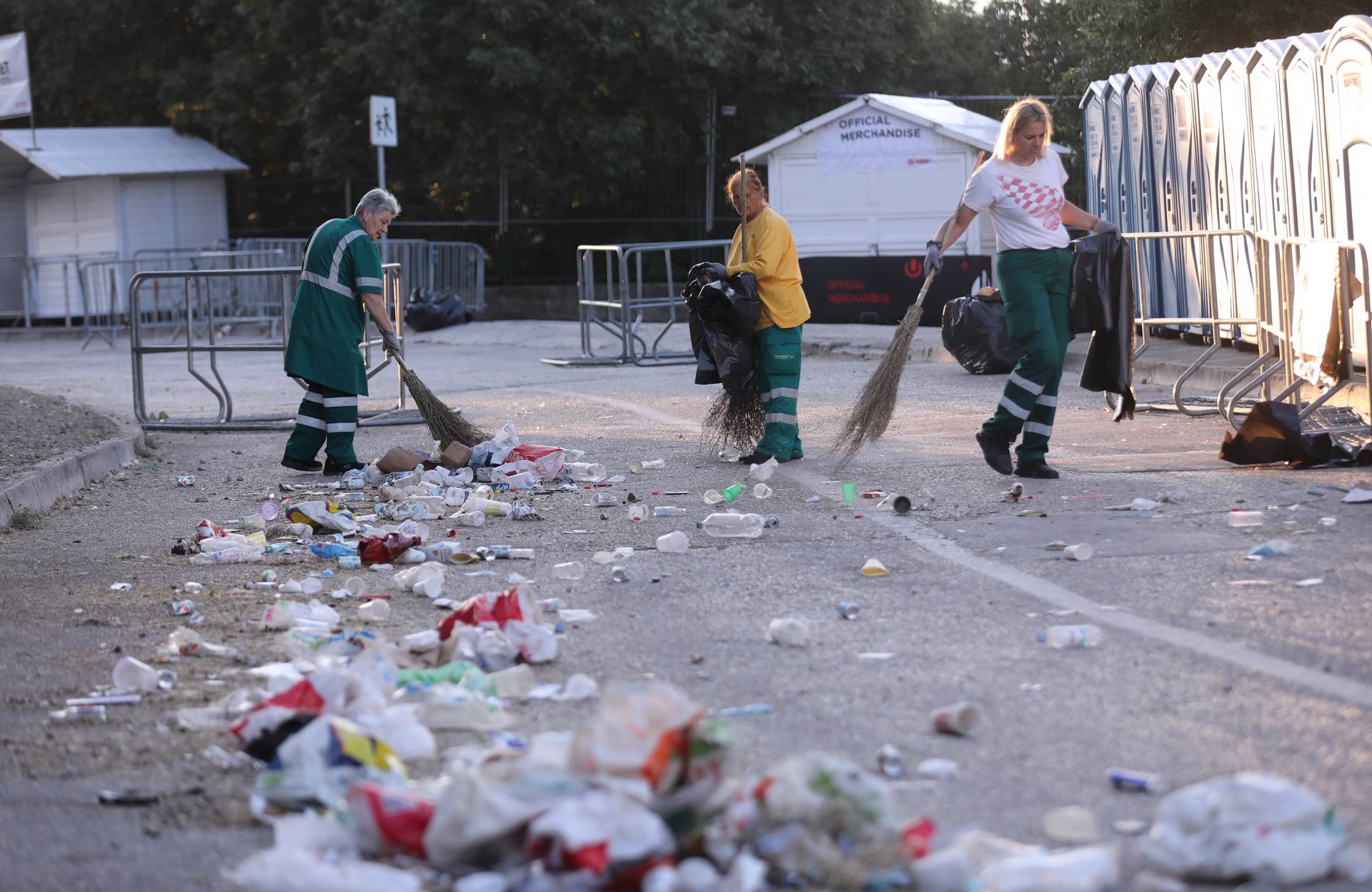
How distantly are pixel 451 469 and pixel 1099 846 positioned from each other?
6786 mm

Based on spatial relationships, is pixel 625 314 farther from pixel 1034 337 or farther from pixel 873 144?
pixel 1034 337

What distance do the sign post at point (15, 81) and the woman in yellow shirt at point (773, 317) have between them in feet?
73.8

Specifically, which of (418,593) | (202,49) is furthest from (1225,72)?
(202,49)

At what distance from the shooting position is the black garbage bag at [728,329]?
9.39 m

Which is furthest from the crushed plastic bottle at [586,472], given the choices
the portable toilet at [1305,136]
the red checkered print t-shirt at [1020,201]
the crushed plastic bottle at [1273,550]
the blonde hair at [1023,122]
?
the portable toilet at [1305,136]

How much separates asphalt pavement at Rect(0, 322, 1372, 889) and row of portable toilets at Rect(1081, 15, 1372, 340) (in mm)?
2527

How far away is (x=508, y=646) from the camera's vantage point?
5.00 m

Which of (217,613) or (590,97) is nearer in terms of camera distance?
(217,613)

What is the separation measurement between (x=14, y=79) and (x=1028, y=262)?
82.2 ft

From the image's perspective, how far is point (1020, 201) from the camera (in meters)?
8.23

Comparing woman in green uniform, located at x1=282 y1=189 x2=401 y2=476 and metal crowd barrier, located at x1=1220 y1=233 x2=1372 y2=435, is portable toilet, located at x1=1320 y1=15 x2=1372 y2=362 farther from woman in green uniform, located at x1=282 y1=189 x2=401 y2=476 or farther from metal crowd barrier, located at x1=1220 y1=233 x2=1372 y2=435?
woman in green uniform, located at x1=282 y1=189 x2=401 y2=476

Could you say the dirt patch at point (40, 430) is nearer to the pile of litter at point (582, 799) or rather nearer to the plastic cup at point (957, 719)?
the pile of litter at point (582, 799)

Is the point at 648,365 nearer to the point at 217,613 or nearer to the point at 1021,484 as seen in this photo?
the point at 1021,484

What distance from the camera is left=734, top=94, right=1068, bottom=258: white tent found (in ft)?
72.5
